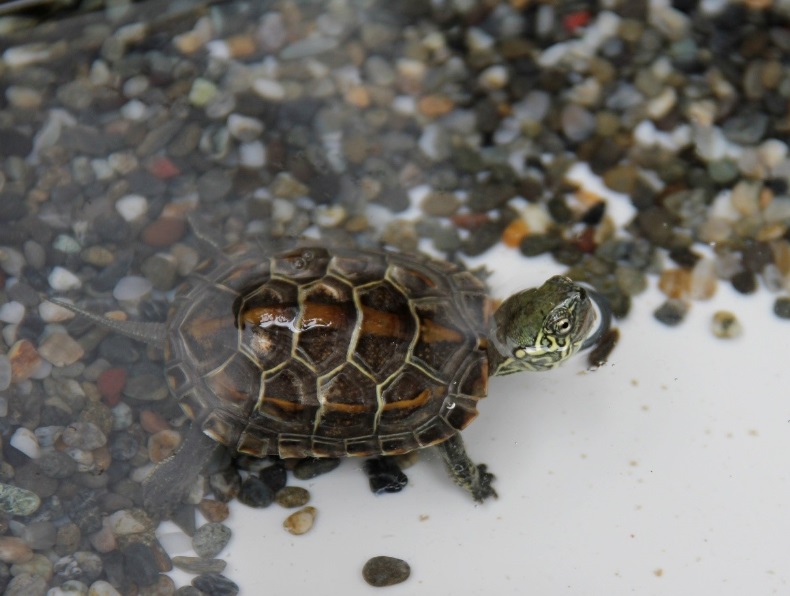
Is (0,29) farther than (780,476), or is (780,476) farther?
(0,29)

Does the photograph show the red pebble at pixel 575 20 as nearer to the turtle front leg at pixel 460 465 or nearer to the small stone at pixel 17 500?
the turtle front leg at pixel 460 465

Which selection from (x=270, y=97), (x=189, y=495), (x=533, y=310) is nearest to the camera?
(x=533, y=310)

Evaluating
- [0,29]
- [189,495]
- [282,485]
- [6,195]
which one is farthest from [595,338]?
[0,29]

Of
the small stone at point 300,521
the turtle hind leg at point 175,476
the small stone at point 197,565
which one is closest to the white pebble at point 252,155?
the turtle hind leg at point 175,476

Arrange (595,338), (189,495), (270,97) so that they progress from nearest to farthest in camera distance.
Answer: (189,495), (595,338), (270,97)

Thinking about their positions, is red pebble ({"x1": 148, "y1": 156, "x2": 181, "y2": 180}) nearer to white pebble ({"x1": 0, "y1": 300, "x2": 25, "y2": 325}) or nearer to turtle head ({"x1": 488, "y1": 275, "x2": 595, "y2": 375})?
white pebble ({"x1": 0, "y1": 300, "x2": 25, "y2": 325})

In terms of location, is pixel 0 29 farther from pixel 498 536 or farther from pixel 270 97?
pixel 498 536
